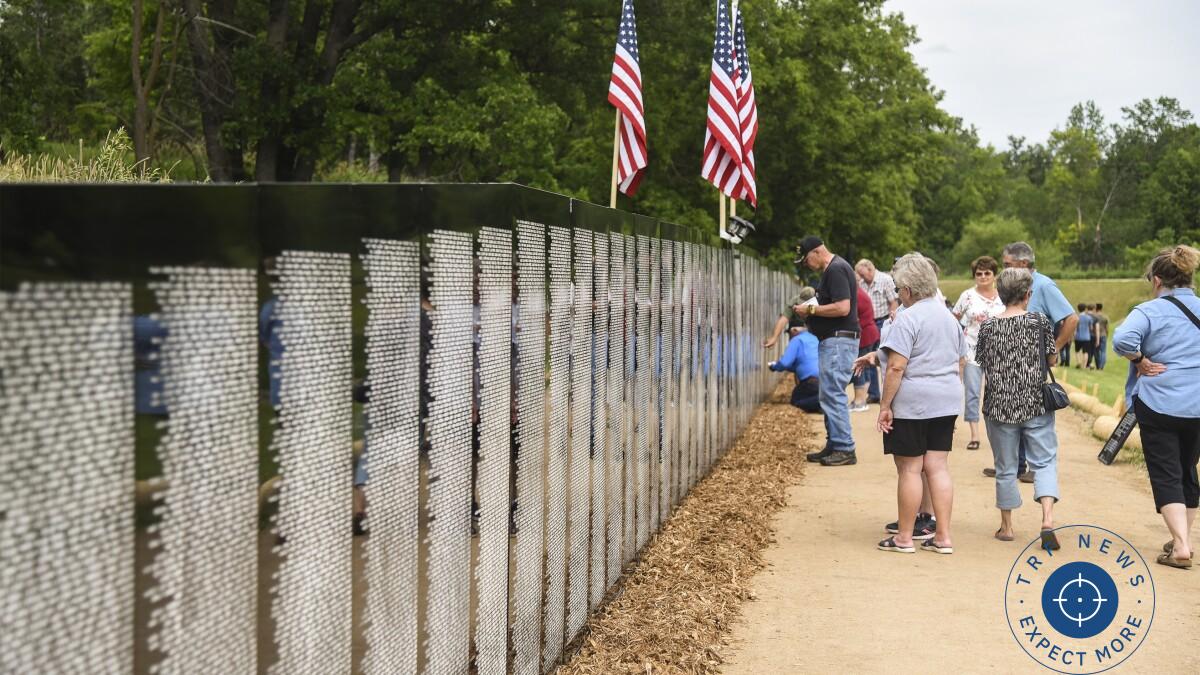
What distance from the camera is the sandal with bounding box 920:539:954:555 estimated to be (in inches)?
307

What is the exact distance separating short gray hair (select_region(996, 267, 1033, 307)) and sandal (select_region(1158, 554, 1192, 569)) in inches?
71.2

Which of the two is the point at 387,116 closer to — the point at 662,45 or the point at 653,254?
the point at 662,45

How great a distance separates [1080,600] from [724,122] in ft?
28.8

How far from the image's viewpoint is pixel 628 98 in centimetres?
1298

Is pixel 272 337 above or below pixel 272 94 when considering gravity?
below

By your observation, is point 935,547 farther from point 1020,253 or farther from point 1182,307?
point 1020,253

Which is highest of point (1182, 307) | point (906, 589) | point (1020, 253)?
point (1020, 253)

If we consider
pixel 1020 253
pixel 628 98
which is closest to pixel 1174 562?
pixel 1020 253

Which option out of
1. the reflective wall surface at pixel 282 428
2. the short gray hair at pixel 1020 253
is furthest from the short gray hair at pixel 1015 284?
the reflective wall surface at pixel 282 428

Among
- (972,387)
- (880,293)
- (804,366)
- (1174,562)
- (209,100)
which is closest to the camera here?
(1174,562)

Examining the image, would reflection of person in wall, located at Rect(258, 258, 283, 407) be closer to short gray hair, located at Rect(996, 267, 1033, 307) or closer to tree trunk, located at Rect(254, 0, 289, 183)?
short gray hair, located at Rect(996, 267, 1033, 307)

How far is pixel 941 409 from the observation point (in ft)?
24.8

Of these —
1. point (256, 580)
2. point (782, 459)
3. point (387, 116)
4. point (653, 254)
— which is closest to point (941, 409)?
point (653, 254)

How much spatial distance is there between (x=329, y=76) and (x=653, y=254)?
58.3 feet
